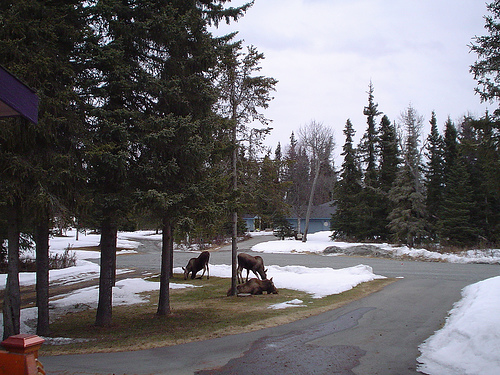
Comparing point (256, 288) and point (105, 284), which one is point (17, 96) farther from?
point (256, 288)

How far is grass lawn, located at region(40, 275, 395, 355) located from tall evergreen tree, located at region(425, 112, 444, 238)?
1140 inches

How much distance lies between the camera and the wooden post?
3.64 meters

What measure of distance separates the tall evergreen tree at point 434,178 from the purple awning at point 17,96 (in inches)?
1620

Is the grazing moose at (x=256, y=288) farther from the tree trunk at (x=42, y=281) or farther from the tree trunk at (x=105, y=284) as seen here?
the tree trunk at (x=42, y=281)

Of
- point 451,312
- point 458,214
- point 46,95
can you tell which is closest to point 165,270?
point 46,95

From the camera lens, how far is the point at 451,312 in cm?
1142

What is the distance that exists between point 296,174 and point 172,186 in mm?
43348

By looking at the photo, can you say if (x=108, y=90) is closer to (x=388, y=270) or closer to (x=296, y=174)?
(x=388, y=270)

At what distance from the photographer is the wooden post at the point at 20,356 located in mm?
3643

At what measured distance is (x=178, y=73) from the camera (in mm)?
11352

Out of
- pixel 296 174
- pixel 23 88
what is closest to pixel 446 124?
pixel 296 174

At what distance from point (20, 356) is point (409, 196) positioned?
40460mm

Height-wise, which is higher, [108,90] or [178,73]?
[178,73]

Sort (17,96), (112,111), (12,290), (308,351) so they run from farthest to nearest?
(112,111), (12,290), (308,351), (17,96)
